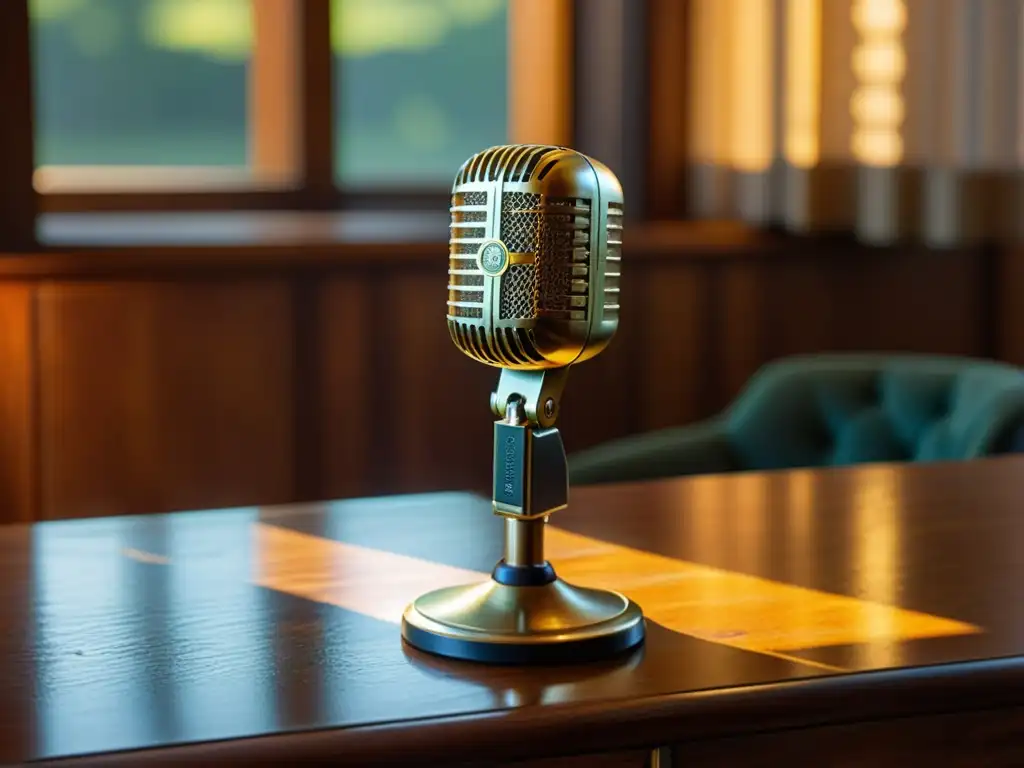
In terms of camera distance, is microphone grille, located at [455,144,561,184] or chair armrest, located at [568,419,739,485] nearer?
microphone grille, located at [455,144,561,184]

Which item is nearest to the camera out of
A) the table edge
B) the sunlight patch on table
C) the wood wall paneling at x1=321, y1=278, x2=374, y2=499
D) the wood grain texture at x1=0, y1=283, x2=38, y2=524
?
the table edge

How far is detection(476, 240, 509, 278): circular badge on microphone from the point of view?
936 mm

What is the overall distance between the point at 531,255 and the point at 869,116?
2.15 meters

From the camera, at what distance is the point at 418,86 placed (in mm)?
3299

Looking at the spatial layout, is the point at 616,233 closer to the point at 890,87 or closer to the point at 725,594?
the point at 725,594

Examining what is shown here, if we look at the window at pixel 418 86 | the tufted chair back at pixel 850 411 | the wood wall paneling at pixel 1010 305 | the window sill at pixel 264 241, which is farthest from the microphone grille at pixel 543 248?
the wood wall paneling at pixel 1010 305

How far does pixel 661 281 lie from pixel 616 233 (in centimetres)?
198

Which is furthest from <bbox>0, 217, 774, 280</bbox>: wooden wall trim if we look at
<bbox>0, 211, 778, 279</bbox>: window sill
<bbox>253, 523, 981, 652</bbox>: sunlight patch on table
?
<bbox>253, 523, 981, 652</bbox>: sunlight patch on table

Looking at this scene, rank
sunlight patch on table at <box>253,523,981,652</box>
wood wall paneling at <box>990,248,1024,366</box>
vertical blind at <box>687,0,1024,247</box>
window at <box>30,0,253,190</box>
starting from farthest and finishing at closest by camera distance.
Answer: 1. wood wall paneling at <box>990,248,1024,366</box>
2. window at <box>30,0,253,190</box>
3. vertical blind at <box>687,0,1024,247</box>
4. sunlight patch on table at <box>253,523,981,652</box>

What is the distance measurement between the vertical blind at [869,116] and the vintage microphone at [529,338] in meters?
2.00

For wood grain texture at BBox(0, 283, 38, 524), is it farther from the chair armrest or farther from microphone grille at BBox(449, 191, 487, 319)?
microphone grille at BBox(449, 191, 487, 319)

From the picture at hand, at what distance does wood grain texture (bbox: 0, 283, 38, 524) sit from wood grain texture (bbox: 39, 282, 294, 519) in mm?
19

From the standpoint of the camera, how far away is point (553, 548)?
4.39 feet

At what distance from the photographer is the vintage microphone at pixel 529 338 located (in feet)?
3.07
